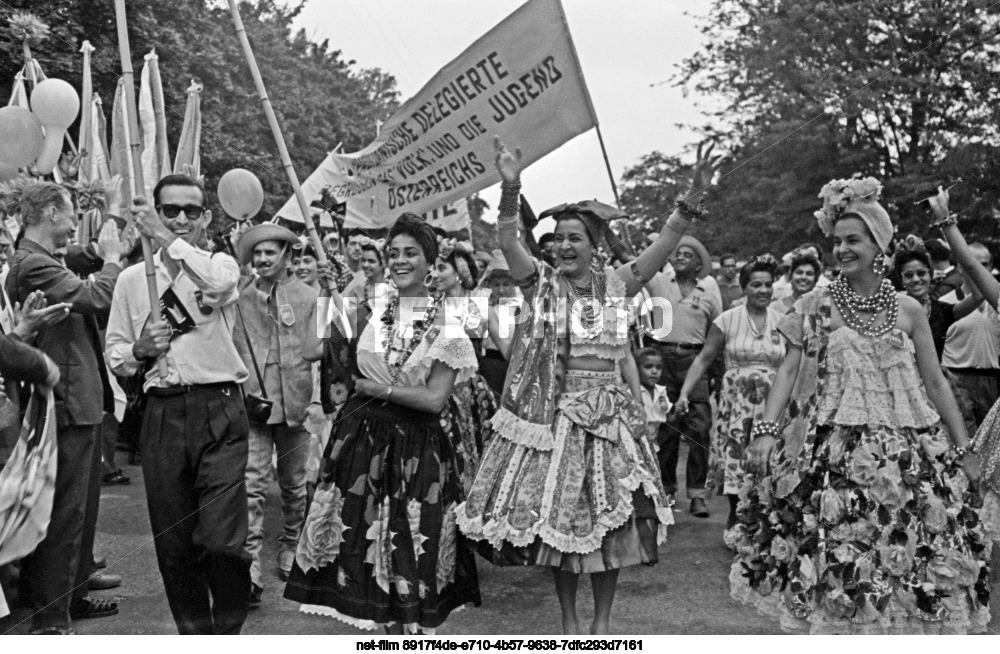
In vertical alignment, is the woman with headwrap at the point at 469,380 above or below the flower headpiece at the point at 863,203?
below

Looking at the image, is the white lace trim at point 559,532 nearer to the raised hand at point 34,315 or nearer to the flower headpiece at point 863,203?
the flower headpiece at point 863,203

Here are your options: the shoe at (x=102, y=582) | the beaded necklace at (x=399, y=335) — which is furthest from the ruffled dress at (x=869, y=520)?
the shoe at (x=102, y=582)

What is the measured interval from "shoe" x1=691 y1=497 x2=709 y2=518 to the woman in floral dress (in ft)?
1.65

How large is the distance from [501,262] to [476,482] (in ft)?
10.8

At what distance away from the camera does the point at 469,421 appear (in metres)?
5.36

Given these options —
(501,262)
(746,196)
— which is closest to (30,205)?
(501,262)

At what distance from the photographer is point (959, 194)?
1538 cm

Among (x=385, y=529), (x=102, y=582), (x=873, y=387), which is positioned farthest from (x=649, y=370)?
(x=102, y=582)

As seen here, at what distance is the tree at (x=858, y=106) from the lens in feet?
47.3

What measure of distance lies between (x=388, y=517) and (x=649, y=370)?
367 centimetres

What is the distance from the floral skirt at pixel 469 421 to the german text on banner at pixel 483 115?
119 cm

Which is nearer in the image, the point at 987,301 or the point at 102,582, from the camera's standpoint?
the point at 987,301

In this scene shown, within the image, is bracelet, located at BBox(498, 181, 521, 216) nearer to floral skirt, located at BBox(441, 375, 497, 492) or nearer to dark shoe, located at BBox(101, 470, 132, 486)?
floral skirt, located at BBox(441, 375, 497, 492)

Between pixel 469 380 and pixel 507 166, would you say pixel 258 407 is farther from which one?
pixel 507 166
